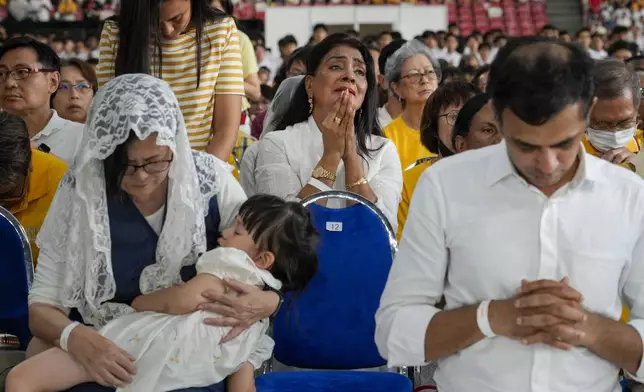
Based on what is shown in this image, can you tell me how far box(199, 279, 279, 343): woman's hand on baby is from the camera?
217 cm

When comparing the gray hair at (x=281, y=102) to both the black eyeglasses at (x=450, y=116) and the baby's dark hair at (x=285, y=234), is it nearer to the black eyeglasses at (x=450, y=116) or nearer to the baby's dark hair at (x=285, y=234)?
the black eyeglasses at (x=450, y=116)

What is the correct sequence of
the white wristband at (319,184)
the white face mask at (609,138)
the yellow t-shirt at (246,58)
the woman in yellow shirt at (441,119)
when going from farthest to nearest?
1. the yellow t-shirt at (246,58)
2. the woman in yellow shirt at (441,119)
3. the white wristband at (319,184)
4. the white face mask at (609,138)

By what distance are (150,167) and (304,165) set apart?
105 centimetres

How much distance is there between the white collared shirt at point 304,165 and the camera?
3.06 metres

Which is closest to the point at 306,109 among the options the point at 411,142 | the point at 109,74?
the point at 109,74

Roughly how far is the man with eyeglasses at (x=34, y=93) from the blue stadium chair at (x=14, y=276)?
1.06 metres

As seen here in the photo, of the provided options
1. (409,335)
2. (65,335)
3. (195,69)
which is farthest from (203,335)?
(195,69)

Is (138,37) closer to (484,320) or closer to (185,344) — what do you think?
(185,344)

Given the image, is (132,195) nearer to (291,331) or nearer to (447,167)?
(291,331)

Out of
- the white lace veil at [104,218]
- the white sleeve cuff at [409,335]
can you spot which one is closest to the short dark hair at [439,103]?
the white lace veil at [104,218]

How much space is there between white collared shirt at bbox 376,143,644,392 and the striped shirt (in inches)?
57.0

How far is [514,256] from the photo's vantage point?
1.83 m

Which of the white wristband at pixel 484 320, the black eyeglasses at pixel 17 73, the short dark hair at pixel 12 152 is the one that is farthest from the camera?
the black eyeglasses at pixel 17 73

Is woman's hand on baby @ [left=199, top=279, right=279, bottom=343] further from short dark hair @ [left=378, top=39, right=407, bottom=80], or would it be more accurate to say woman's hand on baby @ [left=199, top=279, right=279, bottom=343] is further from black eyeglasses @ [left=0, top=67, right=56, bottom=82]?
short dark hair @ [left=378, top=39, right=407, bottom=80]
